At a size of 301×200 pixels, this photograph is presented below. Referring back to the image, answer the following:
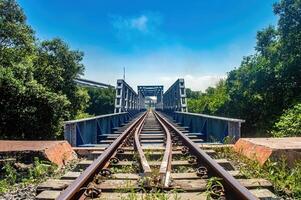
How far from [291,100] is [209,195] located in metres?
23.8

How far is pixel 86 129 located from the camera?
8.70 m

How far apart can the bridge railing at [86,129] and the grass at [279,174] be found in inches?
132

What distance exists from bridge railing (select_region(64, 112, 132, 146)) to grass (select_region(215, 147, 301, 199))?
11.0 feet

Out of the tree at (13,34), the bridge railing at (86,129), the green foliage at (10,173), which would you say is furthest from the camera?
the tree at (13,34)

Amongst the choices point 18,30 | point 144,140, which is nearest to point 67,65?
point 18,30

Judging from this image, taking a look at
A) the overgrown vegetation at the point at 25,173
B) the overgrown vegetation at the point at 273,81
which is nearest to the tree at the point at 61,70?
the overgrown vegetation at the point at 273,81

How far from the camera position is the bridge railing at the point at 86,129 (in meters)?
7.27

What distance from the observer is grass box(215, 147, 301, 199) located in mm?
4075

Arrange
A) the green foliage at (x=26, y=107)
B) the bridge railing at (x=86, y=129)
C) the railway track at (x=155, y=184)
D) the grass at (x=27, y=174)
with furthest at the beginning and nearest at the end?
the green foliage at (x=26, y=107) → the bridge railing at (x=86, y=129) → the grass at (x=27, y=174) → the railway track at (x=155, y=184)

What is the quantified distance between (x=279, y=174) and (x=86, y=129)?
515 cm

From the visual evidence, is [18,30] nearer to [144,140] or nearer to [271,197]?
[144,140]

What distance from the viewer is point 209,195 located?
131 inches

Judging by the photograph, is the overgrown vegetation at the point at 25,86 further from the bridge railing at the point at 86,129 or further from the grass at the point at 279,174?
the grass at the point at 279,174

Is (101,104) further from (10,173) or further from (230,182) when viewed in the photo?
(230,182)
